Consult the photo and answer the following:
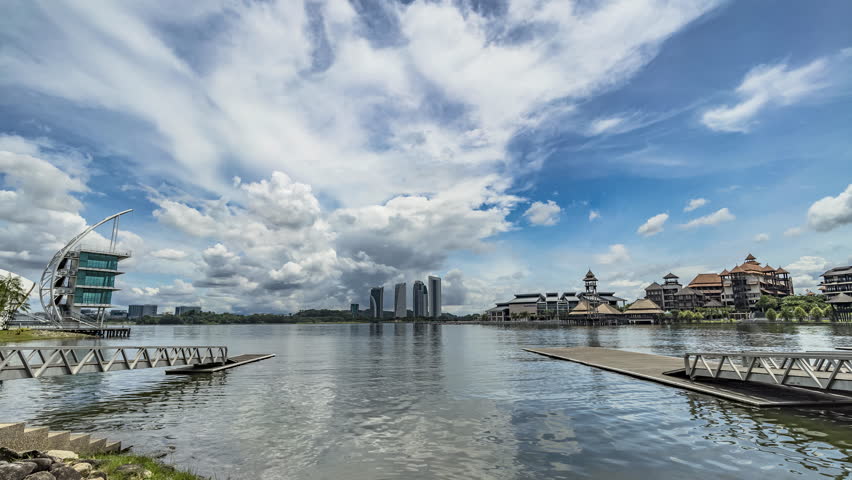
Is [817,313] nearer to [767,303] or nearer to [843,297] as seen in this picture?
[843,297]

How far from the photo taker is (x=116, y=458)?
1367 centimetres

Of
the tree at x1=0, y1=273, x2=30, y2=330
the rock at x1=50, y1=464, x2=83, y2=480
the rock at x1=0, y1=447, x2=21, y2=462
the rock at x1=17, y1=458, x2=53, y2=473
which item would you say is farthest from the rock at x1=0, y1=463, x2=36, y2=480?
the tree at x1=0, y1=273, x2=30, y2=330

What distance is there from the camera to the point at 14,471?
9344 millimetres

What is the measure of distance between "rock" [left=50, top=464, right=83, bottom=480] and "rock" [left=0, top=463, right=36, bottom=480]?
21.4 inches

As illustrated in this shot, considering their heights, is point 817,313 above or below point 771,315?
above

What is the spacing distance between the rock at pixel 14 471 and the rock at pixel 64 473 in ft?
1.79

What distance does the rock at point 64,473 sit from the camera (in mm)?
10055

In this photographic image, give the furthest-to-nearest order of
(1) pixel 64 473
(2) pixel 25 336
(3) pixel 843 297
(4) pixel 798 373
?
(3) pixel 843 297, (2) pixel 25 336, (4) pixel 798 373, (1) pixel 64 473

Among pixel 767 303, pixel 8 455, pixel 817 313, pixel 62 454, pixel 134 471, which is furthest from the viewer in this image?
pixel 767 303

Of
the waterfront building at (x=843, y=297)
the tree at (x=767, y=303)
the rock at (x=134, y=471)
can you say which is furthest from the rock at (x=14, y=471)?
the tree at (x=767, y=303)

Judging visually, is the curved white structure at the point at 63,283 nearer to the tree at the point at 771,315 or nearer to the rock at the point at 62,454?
the rock at the point at 62,454

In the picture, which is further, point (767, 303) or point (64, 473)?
point (767, 303)

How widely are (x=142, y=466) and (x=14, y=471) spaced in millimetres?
4055

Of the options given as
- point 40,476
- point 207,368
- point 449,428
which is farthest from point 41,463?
point 207,368
